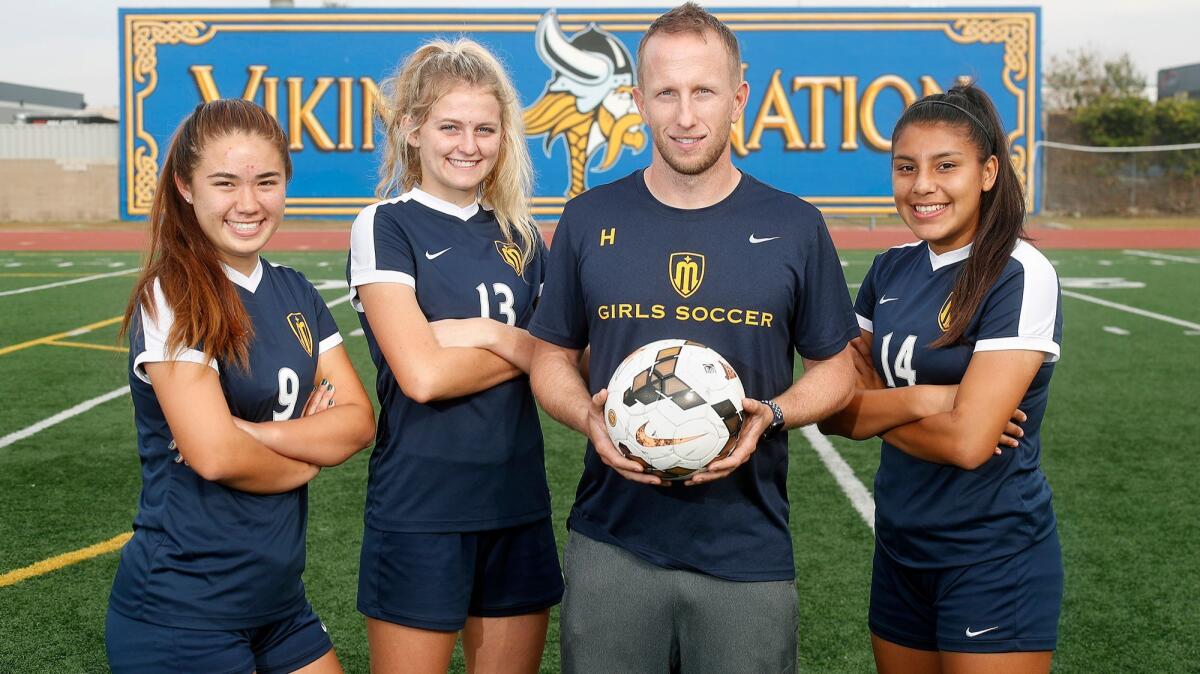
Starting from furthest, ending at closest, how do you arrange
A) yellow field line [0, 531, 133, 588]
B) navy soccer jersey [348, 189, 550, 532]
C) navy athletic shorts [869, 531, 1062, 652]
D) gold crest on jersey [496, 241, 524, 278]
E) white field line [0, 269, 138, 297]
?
white field line [0, 269, 138, 297] < yellow field line [0, 531, 133, 588] < gold crest on jersey [496, 241, 524, 278] < navy soccer jersey [348, 189, 550, 532] < navy athletic shorts [869, 531, 1062, 652]

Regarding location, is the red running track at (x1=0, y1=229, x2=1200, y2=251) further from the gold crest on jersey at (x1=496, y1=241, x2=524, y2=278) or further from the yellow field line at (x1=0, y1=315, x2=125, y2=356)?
the gold crest on jersey at (x1=496, y1=241, x2=524, y2=278)

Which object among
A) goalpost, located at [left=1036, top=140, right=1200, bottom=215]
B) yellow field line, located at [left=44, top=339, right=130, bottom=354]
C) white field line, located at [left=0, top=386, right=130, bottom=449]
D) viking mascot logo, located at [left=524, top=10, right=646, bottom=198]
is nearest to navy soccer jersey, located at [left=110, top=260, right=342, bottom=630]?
white field line, located at [left=0, top=386, right=130, bottom=449]

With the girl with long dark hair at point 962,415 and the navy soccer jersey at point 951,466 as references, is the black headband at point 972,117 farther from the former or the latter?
the navy soccer jersey at point 951,466

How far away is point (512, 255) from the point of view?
3.33 meters

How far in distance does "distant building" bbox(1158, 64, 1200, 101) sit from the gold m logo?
171 feet

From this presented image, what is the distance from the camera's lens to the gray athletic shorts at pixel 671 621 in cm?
272

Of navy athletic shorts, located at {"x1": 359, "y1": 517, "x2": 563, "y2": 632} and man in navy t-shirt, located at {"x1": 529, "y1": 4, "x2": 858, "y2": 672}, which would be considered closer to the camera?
man in navy t-shirt, located at {"x1": 529, "y1": 4, "x2": 858, "y2": 672}

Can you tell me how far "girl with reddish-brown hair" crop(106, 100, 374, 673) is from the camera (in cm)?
267

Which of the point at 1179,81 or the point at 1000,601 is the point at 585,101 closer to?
the point at 1000,601

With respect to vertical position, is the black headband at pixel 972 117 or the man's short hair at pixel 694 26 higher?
the man's short hair at pixel 694 26

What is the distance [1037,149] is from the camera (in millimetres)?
28281

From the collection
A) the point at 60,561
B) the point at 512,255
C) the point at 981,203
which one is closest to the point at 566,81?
the point at 60,561

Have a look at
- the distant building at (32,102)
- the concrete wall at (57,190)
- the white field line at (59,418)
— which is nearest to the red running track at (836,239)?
the concrete wall at (57,190)

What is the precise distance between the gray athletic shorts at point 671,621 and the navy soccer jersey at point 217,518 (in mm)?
735
